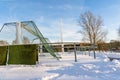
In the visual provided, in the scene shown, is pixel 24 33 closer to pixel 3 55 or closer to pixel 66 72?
pixel 3 55

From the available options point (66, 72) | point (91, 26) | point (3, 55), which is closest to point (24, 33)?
point (3, 55)

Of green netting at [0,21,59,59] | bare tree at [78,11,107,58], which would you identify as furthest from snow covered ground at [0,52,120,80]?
bare tree at [78,11,107,58]

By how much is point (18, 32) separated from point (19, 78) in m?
4.82

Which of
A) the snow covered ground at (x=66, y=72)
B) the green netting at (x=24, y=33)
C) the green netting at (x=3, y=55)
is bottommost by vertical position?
the snow covered ground at (x=66, y=72)

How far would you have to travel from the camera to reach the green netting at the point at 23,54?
7.86m

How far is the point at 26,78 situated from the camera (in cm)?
496

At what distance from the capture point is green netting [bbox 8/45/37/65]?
7863 millimetres

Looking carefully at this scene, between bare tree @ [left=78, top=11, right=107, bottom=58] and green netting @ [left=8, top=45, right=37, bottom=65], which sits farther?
bare tree @ [left=78, top=11, right=107, bottom=58]

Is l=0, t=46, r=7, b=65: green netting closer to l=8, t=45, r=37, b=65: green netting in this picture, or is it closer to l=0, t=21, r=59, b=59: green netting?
l=8, t=45, r=37, b=65: green netting

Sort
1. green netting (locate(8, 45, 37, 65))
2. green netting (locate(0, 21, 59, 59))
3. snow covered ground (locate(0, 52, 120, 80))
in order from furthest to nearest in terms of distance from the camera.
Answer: green netting (locate(0, 21, 59, 59)) < green netting (locate(8, 45, 37, 65)) < snow covered ground (locate(0, 52, 120, 80))

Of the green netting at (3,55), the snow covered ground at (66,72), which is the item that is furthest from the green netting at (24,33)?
the snow covered ground at (66,72)

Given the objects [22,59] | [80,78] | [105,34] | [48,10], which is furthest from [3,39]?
[105,34]

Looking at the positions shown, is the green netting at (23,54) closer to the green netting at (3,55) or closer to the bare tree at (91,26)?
the green netting at (3,55)

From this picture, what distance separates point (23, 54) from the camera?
8.04 m
